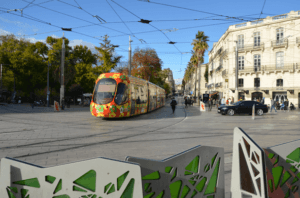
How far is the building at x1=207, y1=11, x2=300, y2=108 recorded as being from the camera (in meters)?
34.9

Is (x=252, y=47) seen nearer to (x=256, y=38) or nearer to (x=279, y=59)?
(x=256, y=38)

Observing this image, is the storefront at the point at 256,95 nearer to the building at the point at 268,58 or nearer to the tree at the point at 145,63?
the building at the point at 268,58

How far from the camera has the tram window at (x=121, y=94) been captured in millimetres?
15866

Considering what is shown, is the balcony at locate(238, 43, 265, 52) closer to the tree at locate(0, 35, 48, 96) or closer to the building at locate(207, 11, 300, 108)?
the building at locate(207, 11, 300, 108)

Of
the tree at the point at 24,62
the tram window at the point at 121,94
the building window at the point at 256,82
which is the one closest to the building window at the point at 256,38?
the building window at the point at 256,82

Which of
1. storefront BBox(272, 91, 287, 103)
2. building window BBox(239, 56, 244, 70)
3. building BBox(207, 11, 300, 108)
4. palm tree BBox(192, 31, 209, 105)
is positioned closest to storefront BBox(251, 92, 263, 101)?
building BBox(207, 11, 300, 108)

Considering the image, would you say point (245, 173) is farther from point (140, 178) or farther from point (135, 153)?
point (135, 153)

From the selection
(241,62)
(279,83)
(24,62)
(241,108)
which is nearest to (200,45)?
(241,62)

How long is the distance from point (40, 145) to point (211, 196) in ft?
20.6

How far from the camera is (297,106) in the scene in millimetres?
35219

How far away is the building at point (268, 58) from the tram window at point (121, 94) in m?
21.7

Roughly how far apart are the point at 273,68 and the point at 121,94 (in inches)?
1119

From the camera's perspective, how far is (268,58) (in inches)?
1448

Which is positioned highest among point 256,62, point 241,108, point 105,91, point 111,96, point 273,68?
point 256,62
